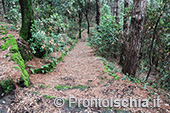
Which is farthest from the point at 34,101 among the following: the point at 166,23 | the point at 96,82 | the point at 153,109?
the point at 166,23

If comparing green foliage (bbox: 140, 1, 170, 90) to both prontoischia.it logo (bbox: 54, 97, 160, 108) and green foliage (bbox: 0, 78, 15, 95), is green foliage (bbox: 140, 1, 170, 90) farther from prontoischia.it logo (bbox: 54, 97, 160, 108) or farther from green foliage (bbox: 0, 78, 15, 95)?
green foliage (bbox: 0, 78, 15, 95)

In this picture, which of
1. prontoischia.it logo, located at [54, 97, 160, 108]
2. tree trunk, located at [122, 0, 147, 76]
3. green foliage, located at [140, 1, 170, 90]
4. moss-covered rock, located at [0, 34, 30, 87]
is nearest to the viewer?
prontoischia.it logo, located at [54, 97, 160, 108]

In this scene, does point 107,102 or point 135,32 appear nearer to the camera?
point 107,102

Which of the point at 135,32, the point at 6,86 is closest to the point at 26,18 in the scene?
the point at 6,86

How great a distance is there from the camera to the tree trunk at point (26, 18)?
4938 mm

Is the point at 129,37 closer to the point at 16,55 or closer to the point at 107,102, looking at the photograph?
the point at 107,102

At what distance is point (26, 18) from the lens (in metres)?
5.00

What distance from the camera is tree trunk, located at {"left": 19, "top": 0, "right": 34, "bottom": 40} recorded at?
4938 mm

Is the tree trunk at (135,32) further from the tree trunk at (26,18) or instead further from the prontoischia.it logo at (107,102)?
the tree trunk at (26,18)

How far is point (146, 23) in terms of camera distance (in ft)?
18.9

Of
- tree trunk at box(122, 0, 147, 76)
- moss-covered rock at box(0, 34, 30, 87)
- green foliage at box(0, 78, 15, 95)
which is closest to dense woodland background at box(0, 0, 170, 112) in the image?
tree trunk at box(122, 0, 147, 76)

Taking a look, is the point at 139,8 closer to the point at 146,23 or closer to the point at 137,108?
the point at 146,23

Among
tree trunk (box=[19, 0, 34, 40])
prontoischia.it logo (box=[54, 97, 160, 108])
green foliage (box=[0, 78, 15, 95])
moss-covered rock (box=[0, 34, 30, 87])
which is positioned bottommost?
prontoischia.it logo (box=[54, 97, 160, 108])

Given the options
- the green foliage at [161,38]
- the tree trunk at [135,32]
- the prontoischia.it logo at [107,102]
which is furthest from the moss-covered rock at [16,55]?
the green foliage at [161,38]
